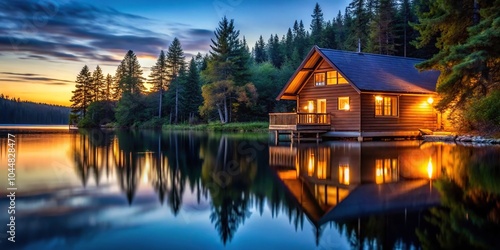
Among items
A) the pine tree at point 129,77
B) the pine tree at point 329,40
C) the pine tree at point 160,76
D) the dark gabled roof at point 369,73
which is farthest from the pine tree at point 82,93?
the dark gabled roof at point 369,73

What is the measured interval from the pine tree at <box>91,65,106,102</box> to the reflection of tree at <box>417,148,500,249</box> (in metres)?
66.6

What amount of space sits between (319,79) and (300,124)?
4393 millimetres

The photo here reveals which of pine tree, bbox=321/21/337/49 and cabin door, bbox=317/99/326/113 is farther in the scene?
pine tree, bbox=321/21/337/49

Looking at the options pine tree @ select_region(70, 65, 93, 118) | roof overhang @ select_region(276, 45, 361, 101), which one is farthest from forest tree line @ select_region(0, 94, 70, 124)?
roof overhang @ select_region(276, 45, 361, 101)

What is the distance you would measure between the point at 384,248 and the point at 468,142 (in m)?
19.7

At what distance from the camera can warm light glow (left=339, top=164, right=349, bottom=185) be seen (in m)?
8.67

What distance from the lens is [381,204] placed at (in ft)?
20.8

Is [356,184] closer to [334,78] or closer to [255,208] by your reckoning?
[255,208]

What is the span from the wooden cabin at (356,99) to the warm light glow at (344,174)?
42.1ft

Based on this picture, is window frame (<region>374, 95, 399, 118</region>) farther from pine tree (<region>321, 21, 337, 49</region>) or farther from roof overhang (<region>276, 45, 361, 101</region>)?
pine tree (<region>321, 21, 337, 49</region>)

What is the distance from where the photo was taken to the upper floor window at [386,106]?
1001 inches

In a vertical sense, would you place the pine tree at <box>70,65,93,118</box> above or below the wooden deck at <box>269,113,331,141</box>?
above

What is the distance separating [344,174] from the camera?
31.8ft

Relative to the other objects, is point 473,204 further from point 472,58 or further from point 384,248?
point 472,58
